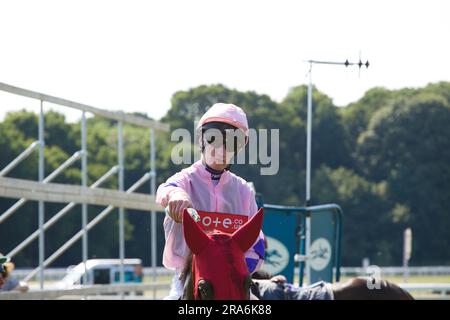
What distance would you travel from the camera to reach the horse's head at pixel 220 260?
14.5 feet

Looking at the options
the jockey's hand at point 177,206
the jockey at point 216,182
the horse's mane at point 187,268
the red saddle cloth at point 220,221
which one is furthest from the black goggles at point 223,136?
the horse's mane at point 187,268

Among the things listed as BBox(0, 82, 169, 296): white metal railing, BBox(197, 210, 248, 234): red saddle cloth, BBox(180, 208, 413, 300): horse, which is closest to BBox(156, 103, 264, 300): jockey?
BBox(197, 210, 248, 234): red saddle cloth

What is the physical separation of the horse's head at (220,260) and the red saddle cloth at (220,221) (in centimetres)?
46

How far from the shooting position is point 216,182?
17.4 ft

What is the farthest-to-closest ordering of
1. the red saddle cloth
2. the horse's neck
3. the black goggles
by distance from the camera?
the black goggles → the red saddle cloth → the horse's neck

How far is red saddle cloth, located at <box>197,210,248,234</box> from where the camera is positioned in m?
5.00

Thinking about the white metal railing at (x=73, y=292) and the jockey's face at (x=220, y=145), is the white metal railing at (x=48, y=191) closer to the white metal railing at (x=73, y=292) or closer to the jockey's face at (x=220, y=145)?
the white metal railing at (x=73, y=292)

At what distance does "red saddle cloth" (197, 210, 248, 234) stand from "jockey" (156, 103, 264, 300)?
0.44 feet

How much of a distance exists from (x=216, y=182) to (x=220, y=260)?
2.94 ft

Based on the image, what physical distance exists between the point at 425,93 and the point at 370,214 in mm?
10732

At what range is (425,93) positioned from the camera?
5200cm

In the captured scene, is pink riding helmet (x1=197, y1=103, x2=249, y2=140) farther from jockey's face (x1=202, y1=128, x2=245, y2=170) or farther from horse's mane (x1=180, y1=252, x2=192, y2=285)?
horse's mane (x1=180, y1=252, x2=192, y2=285)

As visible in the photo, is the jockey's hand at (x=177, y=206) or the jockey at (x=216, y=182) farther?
the jockey at (x=216, y=182)
